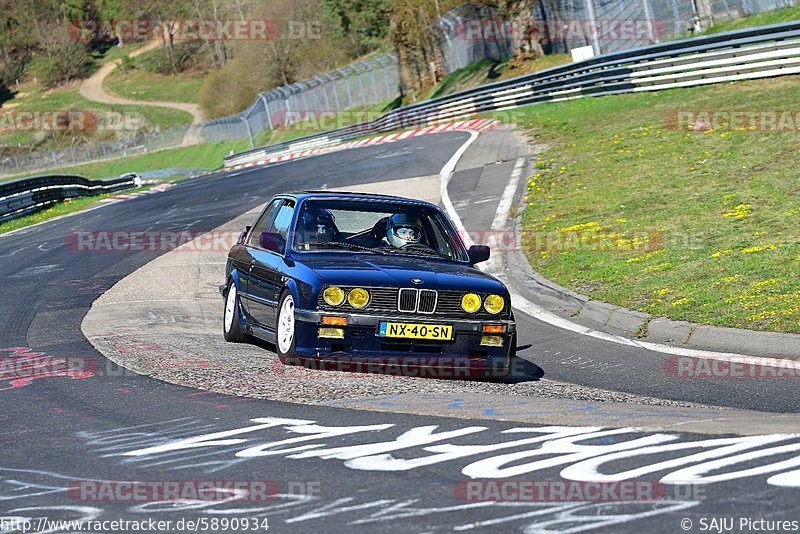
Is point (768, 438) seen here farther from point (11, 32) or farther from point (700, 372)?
point (11, 32)

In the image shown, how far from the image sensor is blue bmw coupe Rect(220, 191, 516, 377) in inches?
341

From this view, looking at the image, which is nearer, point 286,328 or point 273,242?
point 286,328

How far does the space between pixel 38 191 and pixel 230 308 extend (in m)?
22.6

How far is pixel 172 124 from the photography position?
11050cm

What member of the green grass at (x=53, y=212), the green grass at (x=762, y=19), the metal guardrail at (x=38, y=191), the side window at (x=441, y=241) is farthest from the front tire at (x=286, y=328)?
the green grass at (x=762, y=19)

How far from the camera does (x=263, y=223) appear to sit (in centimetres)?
1126

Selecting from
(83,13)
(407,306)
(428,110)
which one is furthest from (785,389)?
(83,13)

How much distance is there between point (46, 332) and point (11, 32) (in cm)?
13007

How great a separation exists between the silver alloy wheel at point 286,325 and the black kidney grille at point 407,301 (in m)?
0.87
